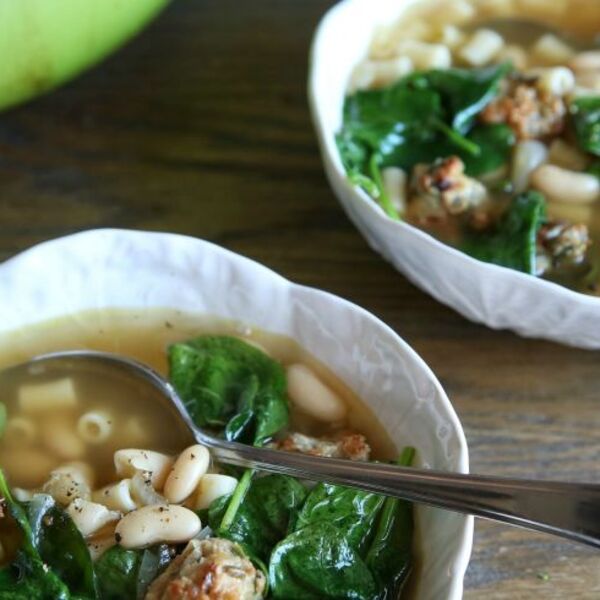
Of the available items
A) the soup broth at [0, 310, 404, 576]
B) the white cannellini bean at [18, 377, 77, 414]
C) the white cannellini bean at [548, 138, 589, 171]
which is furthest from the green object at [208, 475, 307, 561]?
the white cannellini bean at [548, 138, 589, 171]

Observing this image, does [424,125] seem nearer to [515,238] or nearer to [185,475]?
[515,238]

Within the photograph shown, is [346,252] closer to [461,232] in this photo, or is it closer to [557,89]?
[461,232]

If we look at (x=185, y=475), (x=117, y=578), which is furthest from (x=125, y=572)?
(x=185, y=475)

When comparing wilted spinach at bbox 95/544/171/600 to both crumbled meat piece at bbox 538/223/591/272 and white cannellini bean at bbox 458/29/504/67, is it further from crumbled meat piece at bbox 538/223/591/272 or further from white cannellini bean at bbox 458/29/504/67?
white cannellini bean at bbox 458/29/504/67

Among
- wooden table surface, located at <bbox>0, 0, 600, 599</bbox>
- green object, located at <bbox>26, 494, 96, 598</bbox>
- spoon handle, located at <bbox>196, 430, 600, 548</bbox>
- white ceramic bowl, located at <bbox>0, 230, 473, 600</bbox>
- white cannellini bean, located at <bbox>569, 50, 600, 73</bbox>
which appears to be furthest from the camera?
white cannellini bean, located at <bbox>569, 50, 600, 73</bbox>

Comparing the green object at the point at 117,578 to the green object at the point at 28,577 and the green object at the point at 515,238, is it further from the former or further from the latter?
the green object at the point at 515,238

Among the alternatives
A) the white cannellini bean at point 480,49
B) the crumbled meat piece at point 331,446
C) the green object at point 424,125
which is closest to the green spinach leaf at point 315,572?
the crumbled meat piece at point 331,446
